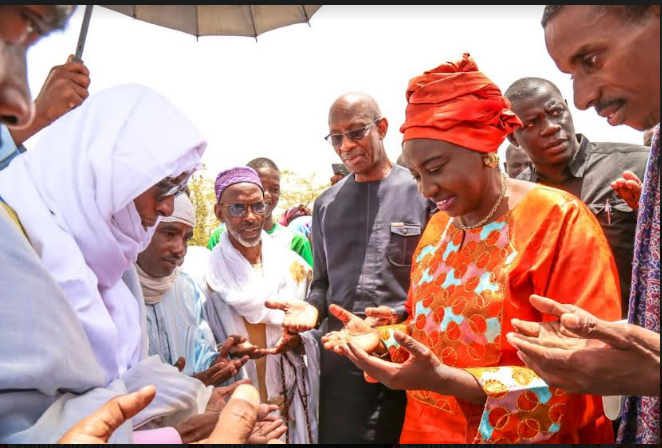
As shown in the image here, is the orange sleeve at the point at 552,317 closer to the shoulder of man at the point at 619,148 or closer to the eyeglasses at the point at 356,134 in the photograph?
the shoulder of man at the point at 619,148

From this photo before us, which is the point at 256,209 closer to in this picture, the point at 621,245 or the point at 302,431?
the point at 302,431

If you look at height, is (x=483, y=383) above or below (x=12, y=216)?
below

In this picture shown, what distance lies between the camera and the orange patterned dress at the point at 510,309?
1863 millimetres

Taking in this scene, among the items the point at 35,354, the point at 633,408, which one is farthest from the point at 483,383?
the point at 35,354

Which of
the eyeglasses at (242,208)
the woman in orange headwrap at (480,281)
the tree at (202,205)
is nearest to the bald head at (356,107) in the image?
the eyeglasses at (242,208)

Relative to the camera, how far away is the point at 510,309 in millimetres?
1963

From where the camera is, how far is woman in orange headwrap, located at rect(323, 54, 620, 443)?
187 centimetres

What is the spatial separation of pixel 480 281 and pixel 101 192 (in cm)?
155

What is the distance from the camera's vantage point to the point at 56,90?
248 cm

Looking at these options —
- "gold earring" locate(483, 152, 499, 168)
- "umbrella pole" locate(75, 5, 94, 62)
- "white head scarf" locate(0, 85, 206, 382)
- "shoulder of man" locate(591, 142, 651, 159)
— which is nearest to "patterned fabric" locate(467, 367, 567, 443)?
"gold earring" locate(483, 152, 499, 168)

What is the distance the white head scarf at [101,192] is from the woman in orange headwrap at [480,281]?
94 cm

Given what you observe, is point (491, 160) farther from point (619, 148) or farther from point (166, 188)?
point (619, 148)

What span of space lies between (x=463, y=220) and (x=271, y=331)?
211 centimetres

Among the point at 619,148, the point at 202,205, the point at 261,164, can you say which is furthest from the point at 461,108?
the point at 202,205
